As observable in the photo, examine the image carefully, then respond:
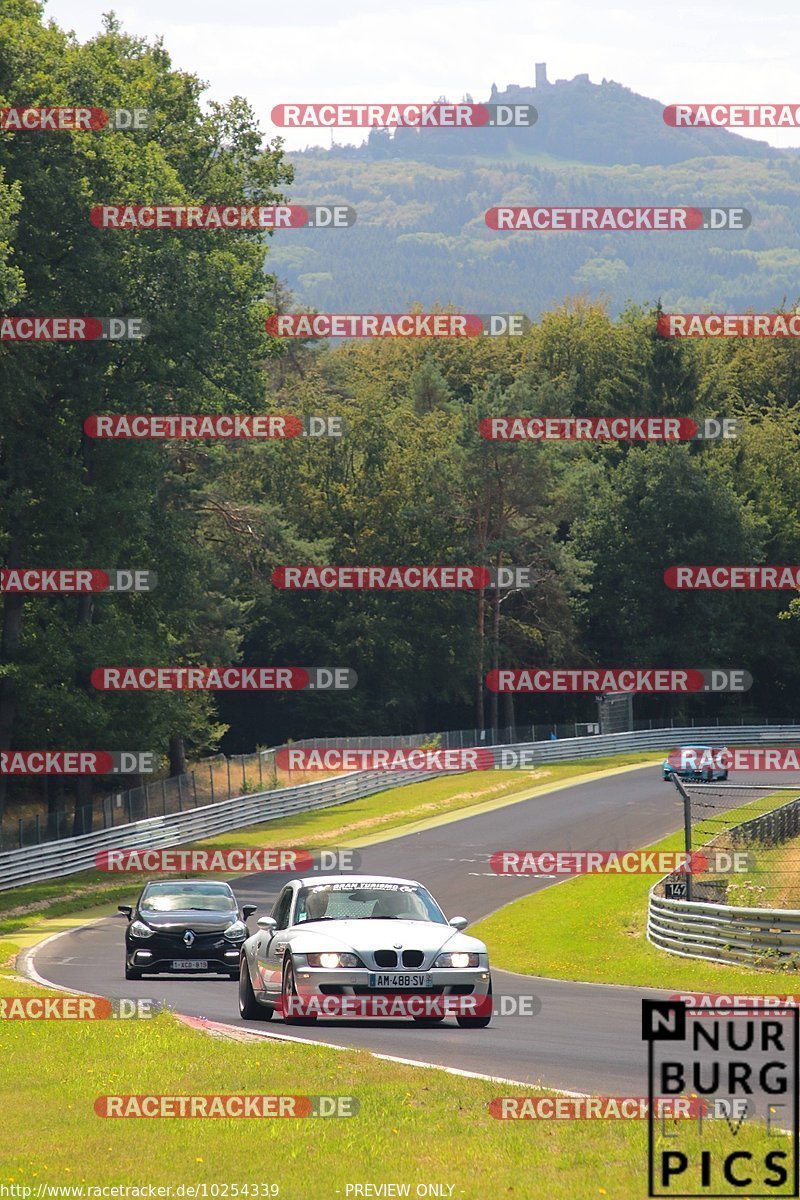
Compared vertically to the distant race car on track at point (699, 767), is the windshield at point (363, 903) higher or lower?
higher

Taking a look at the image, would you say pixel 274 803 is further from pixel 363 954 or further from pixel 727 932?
pixel 363 954

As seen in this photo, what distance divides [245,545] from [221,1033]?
51.9 m

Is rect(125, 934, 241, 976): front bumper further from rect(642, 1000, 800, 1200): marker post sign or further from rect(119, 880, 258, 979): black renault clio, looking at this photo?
rect(642, 1000, 800, 1200): marker post sign

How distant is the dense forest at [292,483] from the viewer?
44469 millimetres

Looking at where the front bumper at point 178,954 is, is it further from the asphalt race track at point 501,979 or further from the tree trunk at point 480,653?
the tree trunk at point 480,653

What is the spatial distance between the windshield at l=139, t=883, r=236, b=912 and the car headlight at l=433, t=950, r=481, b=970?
9.09 m

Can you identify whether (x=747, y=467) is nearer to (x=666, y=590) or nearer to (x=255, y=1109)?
(x=666, y=590)

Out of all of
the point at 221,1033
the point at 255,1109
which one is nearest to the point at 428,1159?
the point at 255,1109

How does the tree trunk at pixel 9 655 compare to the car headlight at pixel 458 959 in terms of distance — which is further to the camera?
the tree trunk at pixel 9 655

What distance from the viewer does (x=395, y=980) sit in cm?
1570

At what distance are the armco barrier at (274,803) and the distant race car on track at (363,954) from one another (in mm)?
26552

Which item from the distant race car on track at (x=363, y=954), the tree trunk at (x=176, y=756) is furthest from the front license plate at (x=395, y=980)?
the tree trunk at (x=176, y=756)

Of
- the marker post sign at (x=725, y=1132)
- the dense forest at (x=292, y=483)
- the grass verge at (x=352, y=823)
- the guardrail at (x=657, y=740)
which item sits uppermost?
the dense forest at (x=292, y=483)

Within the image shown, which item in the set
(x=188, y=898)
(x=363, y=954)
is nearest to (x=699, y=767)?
→ (x=188, y=898)
